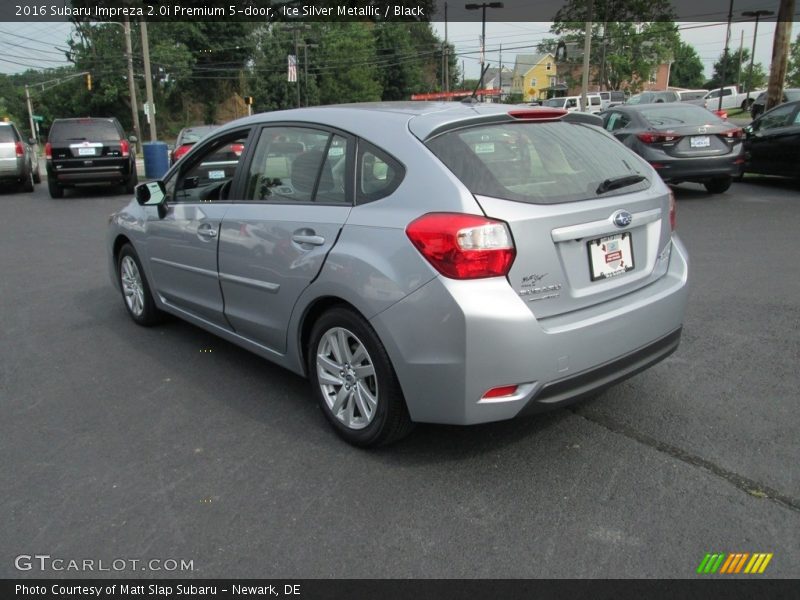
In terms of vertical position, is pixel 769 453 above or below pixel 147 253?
below

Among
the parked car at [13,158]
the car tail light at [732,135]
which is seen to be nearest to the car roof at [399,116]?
the car tail light at [732,135]

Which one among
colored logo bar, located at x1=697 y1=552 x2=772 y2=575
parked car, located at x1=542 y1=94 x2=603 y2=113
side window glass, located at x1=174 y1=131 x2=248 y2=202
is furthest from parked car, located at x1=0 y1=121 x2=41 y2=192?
parked car, located at x1=542 y1=94 x2=603 y2=113

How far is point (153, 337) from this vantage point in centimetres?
523

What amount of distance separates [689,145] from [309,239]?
9154 mm

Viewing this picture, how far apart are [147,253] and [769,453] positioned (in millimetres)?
4151

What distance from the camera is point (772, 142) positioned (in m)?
11.8

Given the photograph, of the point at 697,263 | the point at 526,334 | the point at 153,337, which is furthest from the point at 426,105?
the point at 697,263

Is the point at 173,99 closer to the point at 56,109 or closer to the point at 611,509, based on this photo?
the point at 56,109

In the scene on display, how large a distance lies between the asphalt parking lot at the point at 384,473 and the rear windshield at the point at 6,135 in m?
12.8

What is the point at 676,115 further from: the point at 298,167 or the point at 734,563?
the point at 734,563

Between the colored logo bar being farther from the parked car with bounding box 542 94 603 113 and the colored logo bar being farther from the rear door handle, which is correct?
the parked car with bounding box 542 94 603 113

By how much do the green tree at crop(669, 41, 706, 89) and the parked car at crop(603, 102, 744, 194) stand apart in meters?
114

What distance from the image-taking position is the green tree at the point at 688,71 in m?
114
